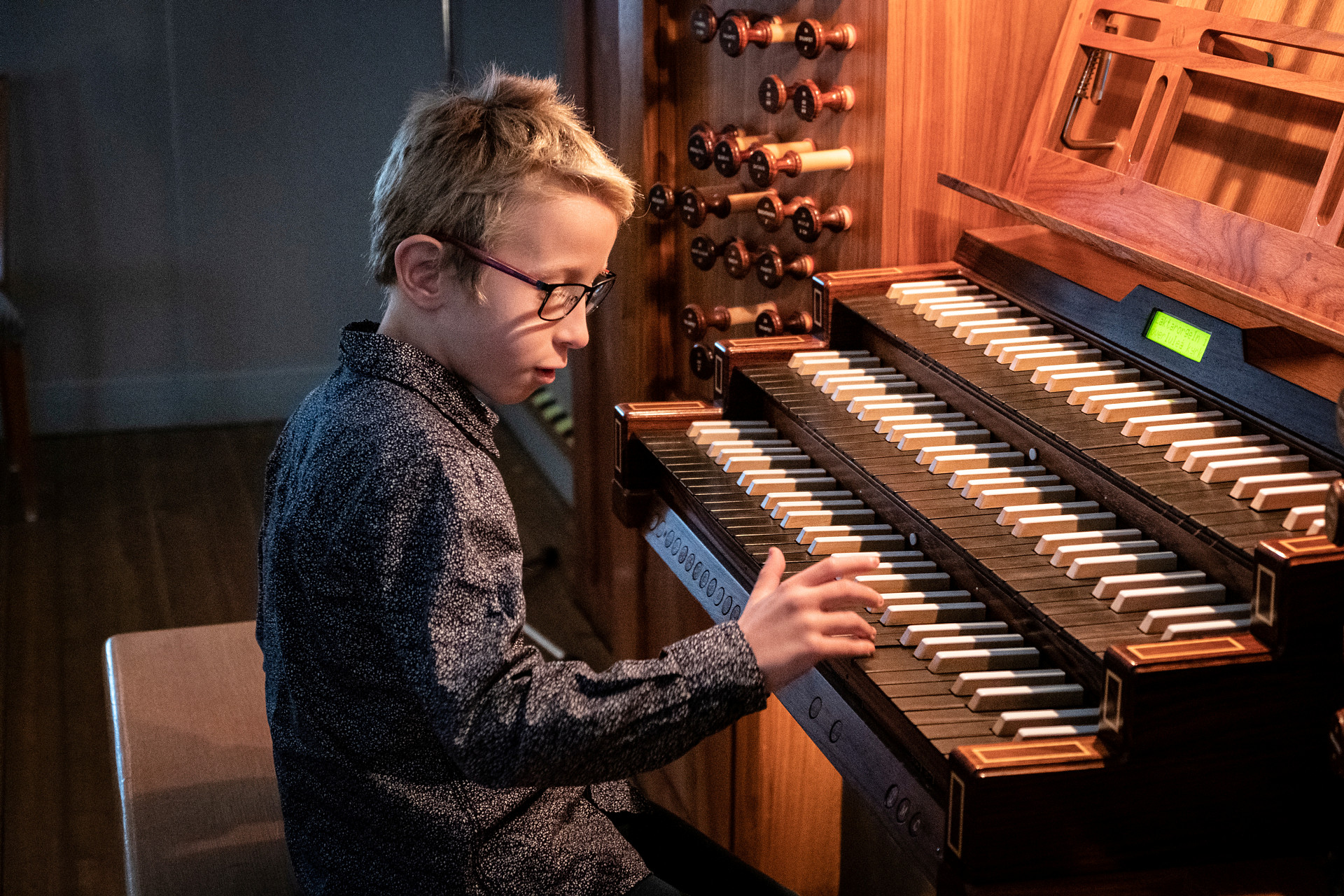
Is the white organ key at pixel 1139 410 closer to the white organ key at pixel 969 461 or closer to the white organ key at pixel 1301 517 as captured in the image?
the white organ key at pixel 969 461

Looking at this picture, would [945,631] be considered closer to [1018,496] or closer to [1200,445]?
[1018,496]

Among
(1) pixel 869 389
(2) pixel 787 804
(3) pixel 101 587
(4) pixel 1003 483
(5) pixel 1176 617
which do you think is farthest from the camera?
(3) pixel 101 587

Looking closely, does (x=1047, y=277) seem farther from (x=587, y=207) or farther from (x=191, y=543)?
(x=191, y=543)

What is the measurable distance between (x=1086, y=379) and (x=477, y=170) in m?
0.83

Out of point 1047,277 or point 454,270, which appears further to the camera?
point 1047,277

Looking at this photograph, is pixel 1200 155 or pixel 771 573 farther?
pixel 1200 155

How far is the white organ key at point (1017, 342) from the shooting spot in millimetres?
1846

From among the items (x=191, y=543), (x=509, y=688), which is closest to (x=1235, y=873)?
(x=509, y=688)

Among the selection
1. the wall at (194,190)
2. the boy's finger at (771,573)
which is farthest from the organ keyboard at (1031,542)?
the wall at (194,190)

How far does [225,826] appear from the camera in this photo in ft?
5.86

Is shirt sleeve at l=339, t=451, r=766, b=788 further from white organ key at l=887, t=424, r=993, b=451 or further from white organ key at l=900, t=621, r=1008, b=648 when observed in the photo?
white organ key at l=887, t=424, r=993, b=451

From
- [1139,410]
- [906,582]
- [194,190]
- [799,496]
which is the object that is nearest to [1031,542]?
[906,582]

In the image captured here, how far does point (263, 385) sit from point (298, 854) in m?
4.00

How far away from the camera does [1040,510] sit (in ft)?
5.08
